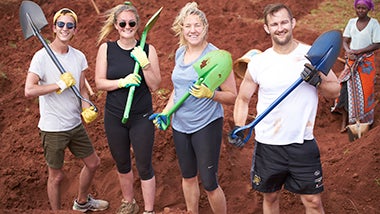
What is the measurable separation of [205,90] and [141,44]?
70 cm

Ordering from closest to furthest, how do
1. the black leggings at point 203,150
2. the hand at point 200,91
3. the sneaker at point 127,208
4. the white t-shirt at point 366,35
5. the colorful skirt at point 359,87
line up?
the hand at point 200,91
the black leggings at point 203,150
the sneaker at point 127,208
the white t-shirt at point 366,35
the colorful skirt at point 359,87

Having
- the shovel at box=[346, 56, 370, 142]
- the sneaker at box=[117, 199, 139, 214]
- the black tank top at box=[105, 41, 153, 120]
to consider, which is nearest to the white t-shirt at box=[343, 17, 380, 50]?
the shovel at box=[346, 56, 370, 142]

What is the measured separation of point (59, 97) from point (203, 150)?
1156 mm

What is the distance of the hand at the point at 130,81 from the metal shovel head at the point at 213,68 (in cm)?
47

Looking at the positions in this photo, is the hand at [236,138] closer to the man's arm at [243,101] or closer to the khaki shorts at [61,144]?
the man's arm at [243,101]

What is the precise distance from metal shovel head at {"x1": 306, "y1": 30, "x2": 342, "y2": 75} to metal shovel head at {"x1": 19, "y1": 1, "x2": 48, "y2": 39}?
7.26 feet

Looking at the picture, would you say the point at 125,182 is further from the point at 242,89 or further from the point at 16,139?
the point at 16,139

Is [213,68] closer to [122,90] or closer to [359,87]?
[122,90]

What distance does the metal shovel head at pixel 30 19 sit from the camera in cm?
412

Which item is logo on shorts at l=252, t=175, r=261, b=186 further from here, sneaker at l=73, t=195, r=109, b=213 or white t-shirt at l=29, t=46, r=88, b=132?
sneaker at l=73, t=195, r=109, b=213

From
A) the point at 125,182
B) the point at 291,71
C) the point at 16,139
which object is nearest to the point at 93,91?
the point at 16,139

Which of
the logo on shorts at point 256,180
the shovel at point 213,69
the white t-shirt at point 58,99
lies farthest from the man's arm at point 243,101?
the white t-shirt at point 58,99

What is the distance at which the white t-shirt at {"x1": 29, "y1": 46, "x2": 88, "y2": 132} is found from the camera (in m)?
3.78

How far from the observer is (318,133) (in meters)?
6.48
